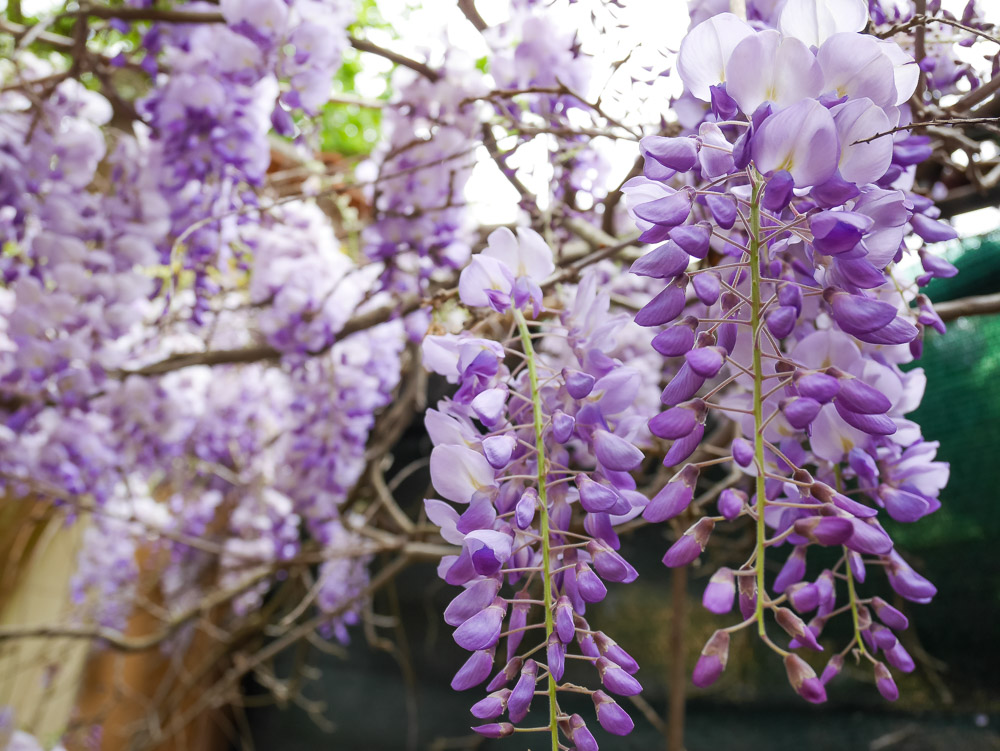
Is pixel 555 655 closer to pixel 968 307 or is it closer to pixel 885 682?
pixel 885 682

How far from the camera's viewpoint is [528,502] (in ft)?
1.34

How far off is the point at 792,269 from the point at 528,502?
23 centimetres

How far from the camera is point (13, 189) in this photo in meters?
1.35

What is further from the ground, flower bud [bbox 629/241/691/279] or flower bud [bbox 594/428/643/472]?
flower bud [bbox 629/241/691/279]

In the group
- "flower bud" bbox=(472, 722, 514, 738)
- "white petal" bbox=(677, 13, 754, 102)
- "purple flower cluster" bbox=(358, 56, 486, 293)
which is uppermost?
"purple flower cluster" bbox=(358, 56, 486, 293)

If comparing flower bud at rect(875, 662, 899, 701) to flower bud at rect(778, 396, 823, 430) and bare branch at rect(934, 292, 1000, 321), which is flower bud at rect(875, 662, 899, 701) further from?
bare branch at rect(934, 292, 1000, 321)

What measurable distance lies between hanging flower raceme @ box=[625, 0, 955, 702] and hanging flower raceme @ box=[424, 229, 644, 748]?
5 cm

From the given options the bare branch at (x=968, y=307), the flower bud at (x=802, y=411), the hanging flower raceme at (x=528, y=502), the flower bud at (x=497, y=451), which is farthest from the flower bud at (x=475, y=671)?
the bare branch at (x=968, y=307)

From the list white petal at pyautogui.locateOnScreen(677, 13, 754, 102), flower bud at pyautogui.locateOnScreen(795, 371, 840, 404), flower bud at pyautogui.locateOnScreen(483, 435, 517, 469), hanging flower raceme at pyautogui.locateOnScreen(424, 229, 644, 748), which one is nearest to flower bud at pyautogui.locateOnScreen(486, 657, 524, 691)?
hanging flower raceme at pyautogui.locateOnScreen(424, 229, 644, 748)

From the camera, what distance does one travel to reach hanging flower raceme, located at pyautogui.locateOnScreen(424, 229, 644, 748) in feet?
1.25

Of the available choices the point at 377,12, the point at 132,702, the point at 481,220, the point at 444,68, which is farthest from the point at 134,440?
the point at 377,12

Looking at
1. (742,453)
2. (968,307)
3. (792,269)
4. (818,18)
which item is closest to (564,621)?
(742,453)

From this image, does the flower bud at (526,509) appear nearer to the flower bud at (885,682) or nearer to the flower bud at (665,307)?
the flower bud at (665,307)

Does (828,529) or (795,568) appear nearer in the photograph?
(828,529)
